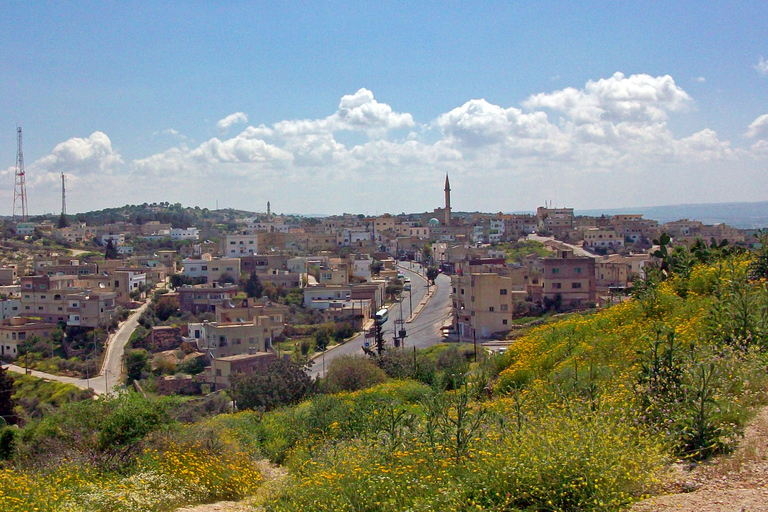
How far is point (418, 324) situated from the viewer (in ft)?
100

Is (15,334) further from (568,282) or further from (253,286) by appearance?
(568,282)

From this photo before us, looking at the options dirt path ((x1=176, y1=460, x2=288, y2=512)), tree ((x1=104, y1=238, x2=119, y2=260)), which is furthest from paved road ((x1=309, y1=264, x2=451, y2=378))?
tree ((x1=104, y1=238, x2=119, y2=260))

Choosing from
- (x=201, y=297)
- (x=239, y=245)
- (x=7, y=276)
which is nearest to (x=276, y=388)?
(x=201, y=297)

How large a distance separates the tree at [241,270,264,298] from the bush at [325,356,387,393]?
1011 inches

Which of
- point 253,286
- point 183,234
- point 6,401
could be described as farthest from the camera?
point 183,234

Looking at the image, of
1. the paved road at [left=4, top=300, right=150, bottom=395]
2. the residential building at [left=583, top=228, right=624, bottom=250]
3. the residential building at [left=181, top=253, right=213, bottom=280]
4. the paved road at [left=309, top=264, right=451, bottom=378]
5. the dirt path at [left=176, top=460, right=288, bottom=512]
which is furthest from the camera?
the residential building at [left=583, top=228, right=624, bottom=250]

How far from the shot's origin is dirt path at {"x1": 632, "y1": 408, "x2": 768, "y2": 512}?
3.87 m

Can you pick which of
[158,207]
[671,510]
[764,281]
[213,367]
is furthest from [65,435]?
[158,207]

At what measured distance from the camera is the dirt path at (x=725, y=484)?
3867mm

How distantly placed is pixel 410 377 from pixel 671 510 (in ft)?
25.6

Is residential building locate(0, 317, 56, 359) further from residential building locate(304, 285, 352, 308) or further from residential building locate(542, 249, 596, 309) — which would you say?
residential building locate(542, 249, 596, 309)

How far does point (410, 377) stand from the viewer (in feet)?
38.0

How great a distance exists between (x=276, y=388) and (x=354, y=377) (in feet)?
4.78

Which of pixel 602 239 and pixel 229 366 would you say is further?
pixel 602 239
